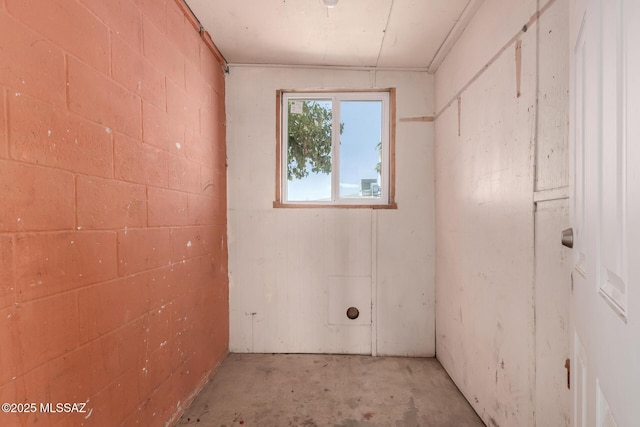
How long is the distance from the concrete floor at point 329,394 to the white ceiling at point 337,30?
8.24 ft

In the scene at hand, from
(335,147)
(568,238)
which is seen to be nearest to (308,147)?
(335,147)

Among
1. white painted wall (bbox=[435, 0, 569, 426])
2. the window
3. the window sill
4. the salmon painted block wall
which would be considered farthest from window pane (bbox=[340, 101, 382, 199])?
the salmon painted block wall

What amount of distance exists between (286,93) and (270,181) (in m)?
0.82

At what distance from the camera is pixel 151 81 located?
1534mm

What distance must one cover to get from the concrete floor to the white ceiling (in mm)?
2510

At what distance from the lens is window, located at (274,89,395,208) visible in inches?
108

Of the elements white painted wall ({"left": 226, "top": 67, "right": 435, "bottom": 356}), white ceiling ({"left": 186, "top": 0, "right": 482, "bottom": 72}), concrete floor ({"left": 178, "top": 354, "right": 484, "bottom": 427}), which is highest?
white ceiling ({"left": 186, "top": 0, "right": 482, "bottom": 72})

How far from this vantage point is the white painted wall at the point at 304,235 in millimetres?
2674

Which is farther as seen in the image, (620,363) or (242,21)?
(242,21)

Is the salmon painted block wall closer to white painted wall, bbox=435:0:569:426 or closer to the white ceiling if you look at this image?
Answer: the white ceiling

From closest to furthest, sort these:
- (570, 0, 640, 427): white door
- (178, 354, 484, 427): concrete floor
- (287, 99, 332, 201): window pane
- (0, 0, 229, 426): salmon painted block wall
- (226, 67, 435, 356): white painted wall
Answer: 1. (570, 0, 640, 427): white door
2. (0, 0, 229, 426): salmon painted block wall
3. (178, 354, 484, 427): concrete floor
4. (226, 67, 435, 356): white painted wall
5. (287, 99, 332, 201): window pane

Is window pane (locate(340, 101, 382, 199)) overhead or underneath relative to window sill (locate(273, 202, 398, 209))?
overhead

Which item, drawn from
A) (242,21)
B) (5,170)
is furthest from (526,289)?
(242,21)

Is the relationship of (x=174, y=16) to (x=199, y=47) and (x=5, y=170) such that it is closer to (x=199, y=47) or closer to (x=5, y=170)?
(x=199, y=47)
